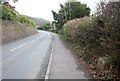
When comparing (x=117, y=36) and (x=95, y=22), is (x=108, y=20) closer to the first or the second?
(x=117, y=36)

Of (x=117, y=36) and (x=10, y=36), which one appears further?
(x=10, y=36)

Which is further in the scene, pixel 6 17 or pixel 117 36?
pixel 6 17

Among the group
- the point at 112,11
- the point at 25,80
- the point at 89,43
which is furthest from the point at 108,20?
the point at 89,43

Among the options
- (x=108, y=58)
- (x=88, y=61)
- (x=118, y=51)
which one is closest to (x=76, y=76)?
(x=108, y=58)

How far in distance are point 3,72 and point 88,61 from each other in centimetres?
432

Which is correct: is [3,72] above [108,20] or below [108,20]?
below

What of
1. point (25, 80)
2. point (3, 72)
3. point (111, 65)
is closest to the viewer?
point (111, 65)

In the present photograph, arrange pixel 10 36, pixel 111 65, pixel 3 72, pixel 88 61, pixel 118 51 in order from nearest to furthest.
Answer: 1. pixel 118 51
2. pixel 111 65
3. pixel 3 72
4. pixel 88 61
5. pixel 10 36

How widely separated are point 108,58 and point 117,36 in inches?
41.2

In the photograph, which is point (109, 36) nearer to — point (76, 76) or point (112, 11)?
point (112, 11)

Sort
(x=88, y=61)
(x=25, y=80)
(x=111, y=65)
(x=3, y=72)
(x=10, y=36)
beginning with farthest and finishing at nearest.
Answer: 1. (x=10, y=36)
2. (x=88, y=61)
3. (x=3, y=72)
4. (x=25, y=80)
5. (x=111, y=65)

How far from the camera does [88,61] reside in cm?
1446

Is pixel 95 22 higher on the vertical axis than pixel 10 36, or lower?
higher

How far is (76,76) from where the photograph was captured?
11.0 metres
